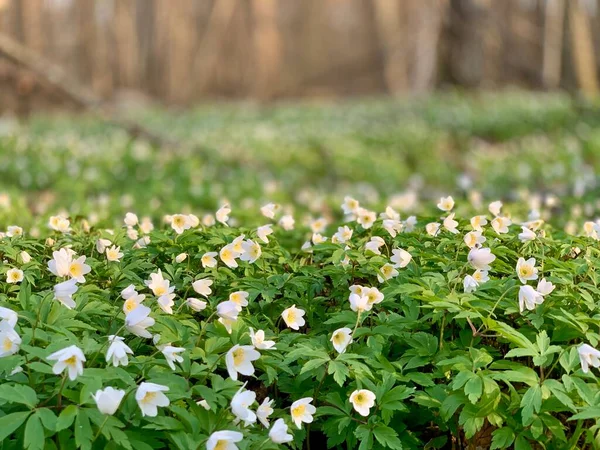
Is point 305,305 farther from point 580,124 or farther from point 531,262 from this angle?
point 580,124

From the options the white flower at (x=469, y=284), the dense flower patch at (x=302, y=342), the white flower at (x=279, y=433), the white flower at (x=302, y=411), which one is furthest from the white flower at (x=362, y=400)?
the white flower at (x=469, y=284)

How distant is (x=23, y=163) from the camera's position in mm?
8008

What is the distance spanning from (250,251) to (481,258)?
2.62ft

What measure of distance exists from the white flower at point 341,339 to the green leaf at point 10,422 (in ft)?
2.85

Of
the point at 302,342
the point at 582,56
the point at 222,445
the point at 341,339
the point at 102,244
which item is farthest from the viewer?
the point at 582,56

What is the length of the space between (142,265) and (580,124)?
36.1 ft

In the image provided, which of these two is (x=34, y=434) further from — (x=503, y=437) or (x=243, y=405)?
(x=503, y=437)

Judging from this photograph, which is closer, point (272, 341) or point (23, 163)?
point (272, 341)

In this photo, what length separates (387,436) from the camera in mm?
2104

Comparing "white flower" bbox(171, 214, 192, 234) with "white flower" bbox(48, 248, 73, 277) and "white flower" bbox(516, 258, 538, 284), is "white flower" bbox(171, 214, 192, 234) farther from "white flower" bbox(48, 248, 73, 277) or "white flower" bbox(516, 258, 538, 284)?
"white flower" bbox(516, 258, 538, 284)

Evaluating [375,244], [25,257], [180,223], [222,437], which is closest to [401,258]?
[375,244]

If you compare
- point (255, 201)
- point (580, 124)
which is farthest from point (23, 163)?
point (580, 124)

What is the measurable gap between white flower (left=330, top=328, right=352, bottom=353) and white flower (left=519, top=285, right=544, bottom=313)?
544 mm

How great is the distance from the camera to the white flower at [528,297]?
2264 millimetres
